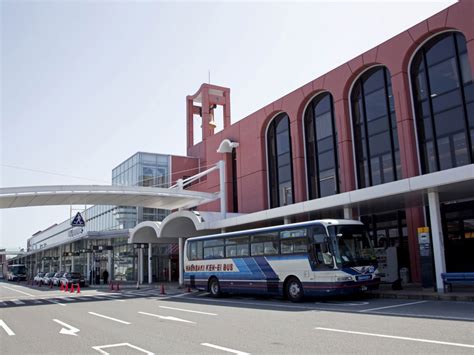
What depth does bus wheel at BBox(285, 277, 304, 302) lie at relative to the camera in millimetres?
17406

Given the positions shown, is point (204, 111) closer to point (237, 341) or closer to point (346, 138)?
point (346, 138)

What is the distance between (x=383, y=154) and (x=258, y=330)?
15.7 metres

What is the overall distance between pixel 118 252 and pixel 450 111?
137 ft

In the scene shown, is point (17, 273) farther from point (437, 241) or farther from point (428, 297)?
point (428, 297)

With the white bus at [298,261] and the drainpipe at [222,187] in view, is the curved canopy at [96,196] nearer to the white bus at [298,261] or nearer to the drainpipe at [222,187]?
the drainpipe at [222,187]

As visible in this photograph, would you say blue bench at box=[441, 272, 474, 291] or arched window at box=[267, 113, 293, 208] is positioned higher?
arched window at box=[267, 113, 293, 208]

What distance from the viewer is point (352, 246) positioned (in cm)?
1689

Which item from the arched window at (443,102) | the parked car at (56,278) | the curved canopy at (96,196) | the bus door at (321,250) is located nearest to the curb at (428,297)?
the bus door at (321,250)

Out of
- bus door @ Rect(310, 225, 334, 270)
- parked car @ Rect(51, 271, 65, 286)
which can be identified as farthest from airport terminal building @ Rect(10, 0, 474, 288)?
parked car @ Rect(51, 271, 65, 286)

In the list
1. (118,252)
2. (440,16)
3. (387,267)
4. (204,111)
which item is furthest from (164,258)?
(440,16)

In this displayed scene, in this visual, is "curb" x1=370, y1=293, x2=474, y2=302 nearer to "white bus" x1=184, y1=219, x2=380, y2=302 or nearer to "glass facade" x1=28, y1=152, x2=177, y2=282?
"white bus" x1=184, y1=219, x2=380, y2=302

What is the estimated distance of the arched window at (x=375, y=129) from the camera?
23.3m

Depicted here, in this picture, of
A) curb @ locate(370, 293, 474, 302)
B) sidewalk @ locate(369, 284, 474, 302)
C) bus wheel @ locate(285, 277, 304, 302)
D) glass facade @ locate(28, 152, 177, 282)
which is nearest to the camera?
curb @ locate(370, 293, 474, 302)

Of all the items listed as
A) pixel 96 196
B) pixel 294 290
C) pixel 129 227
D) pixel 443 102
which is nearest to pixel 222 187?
pixel 96 196
